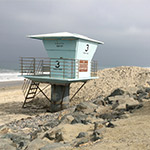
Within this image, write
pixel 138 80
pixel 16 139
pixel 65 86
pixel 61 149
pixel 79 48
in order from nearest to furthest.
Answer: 1. pixel 61 149
2. pixel 16 139
3. pixel 79 48
4. pixel 65 86
5. pixel 138 80

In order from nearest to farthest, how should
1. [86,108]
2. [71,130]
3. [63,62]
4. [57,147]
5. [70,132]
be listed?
[57,147], [70,132], [71,130], [86,108], [63,62]

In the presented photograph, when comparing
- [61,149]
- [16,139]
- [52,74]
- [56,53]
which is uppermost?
[56,53]

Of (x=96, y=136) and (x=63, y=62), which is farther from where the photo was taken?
(x=63, y=62)

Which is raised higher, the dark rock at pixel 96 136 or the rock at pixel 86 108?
the dark rock at pixel 96 136

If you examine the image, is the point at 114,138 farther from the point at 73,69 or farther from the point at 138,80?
the point at 138,80

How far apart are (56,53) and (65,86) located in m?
2.25

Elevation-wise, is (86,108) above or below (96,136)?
below

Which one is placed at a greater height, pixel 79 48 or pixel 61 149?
pixel 79 48

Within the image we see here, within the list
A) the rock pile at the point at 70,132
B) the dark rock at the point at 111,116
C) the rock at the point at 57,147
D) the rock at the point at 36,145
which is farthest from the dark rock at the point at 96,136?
the dark rock at the point at 111,116

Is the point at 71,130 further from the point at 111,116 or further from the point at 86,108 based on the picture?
the point at 86,108

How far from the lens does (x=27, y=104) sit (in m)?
17.9

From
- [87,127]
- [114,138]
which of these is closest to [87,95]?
[87,127]

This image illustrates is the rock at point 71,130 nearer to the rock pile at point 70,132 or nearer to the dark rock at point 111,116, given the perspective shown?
the rock pile at point 70,132

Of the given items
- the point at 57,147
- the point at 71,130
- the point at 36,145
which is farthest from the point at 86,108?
the point at 57,147
